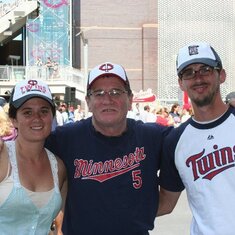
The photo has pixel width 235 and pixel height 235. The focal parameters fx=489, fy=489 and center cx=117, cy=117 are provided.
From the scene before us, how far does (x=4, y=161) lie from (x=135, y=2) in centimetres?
4117

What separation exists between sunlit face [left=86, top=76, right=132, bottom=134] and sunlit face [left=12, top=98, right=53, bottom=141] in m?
0.34

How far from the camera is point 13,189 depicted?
9.37ft

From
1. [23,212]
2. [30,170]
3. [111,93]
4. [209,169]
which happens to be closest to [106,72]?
[111,93]

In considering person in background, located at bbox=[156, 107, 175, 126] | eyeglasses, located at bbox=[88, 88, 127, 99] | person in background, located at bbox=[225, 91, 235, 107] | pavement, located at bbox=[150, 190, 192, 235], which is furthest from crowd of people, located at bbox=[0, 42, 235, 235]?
person in background, located at bbox=[156, 107, 175, 126]

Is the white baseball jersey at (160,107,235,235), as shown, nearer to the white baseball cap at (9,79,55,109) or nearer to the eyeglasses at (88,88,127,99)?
the eyeglasses at (88,88,127,99)

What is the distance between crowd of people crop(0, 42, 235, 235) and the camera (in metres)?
2.87

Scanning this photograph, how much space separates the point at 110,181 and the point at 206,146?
663 mm

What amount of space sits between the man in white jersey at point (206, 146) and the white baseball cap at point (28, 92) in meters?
0.86

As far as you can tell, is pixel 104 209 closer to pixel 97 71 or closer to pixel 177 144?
pixel 177 144

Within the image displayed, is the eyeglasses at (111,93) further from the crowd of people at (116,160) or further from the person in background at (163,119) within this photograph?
the person in background at (163,119)

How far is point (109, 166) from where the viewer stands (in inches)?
123

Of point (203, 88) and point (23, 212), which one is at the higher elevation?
point (203, 88)

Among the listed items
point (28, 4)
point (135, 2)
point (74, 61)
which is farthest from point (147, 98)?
point (135, 2)

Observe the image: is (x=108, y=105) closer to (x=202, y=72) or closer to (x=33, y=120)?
(x=33, y=120)
